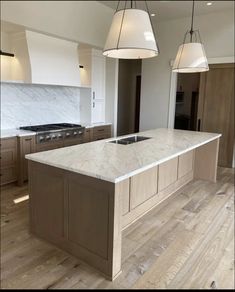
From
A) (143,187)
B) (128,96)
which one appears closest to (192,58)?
(143,187)

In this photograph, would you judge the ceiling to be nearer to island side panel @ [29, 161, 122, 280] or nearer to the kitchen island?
the kitchen island

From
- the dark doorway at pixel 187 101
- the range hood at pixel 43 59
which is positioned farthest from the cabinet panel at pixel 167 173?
the dark doorway at pixel 187 101

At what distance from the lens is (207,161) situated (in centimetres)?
471

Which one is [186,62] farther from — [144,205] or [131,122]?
[131,122]

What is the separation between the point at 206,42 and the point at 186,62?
273 centimetres

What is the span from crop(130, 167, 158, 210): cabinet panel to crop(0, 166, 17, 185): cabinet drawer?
7.36 feet

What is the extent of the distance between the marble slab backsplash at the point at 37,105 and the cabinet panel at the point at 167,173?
9.26 ft

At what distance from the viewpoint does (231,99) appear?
220 inches

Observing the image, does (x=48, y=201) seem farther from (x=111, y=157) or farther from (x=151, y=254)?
(x=151, y=254)

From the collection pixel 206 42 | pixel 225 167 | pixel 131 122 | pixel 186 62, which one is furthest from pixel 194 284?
pixel 131 122

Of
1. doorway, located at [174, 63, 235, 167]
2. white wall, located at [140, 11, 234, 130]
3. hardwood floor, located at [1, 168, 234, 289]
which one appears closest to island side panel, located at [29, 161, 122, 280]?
hardwood floor, located at [1, 168, 234, 289]

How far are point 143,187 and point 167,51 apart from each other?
14.4ft

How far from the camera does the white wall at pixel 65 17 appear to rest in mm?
3828

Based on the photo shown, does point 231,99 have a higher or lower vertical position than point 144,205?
higher
